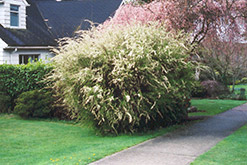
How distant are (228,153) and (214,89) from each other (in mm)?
14024

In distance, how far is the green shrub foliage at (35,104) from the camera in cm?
1184

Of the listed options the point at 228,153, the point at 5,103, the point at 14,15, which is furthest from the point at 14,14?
the point at 228,153

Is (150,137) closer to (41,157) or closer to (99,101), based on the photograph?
(99,101)

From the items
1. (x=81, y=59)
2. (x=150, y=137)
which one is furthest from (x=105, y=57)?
(x=150, y=137)

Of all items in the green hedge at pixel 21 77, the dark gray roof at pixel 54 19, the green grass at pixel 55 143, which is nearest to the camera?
the green grass at pixel 55 143

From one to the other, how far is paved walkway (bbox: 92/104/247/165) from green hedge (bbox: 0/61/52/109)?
5954 millimetres

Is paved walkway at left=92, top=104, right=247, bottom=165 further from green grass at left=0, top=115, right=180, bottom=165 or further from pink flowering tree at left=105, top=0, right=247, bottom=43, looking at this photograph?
pink flowering tree at left=105, top=0, right=247, bottom=43

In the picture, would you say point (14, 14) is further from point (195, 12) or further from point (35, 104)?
point (195, 12)

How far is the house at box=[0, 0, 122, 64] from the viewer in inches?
675

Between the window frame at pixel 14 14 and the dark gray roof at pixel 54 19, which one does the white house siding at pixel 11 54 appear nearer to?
the dark gray roof at pixel 54 19

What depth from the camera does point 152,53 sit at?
28.7 feet

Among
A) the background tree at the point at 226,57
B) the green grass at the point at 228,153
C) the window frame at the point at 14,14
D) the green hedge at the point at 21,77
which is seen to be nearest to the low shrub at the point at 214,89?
the background tree at the point at 226,57

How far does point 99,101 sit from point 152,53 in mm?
1880

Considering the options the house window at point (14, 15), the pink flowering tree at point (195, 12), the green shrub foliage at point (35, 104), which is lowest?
the green shrub foliage at point (35, 104)
